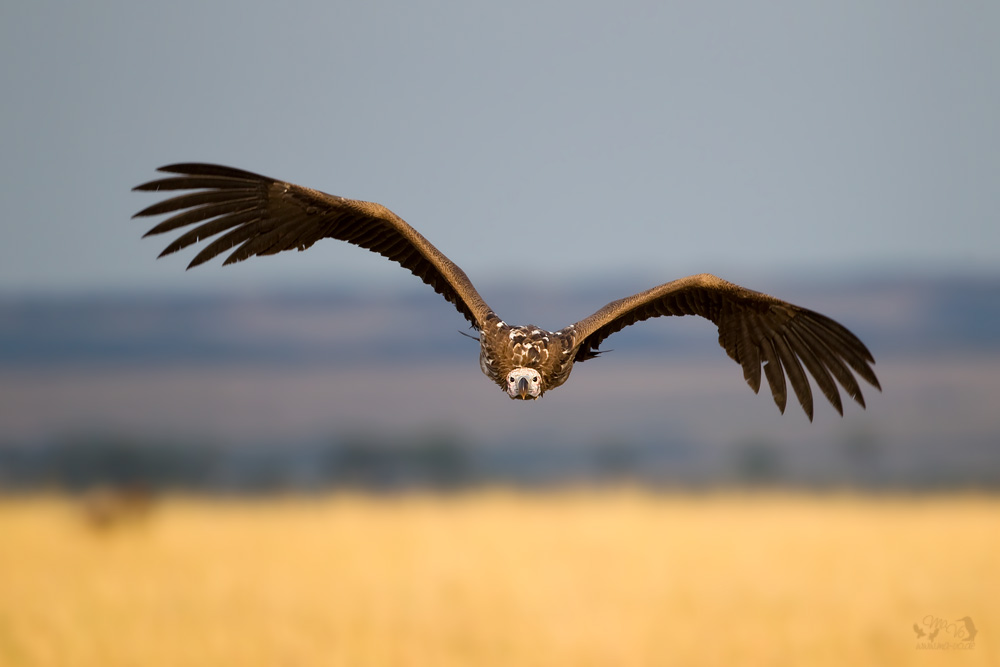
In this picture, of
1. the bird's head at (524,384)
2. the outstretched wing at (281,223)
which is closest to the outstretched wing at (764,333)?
the bird's head at (524,384)

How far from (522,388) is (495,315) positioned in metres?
1.09

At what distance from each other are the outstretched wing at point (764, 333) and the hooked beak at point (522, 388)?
121 centimetres

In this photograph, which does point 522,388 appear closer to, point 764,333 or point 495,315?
point 495,315

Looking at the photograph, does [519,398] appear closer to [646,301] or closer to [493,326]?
[493,326]

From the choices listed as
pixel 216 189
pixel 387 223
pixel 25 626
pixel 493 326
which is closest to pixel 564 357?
pixel 493 326

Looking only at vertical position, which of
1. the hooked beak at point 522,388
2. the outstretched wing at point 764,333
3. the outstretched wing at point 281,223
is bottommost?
the hooked beak at point 522,388

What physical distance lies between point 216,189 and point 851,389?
22.8 feet

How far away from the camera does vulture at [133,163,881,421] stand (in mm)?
10773

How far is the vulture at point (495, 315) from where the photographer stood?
35.3 feet

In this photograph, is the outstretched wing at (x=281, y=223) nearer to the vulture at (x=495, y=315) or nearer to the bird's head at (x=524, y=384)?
the vulture at (x=495, y=315)

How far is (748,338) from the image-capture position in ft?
41.6

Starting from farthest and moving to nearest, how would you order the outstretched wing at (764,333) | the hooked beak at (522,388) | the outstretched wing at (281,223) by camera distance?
1. the outstretched wing at (764,333)
2. the outstretched wing at (281,223)
3. the hooked beak at (522,388)

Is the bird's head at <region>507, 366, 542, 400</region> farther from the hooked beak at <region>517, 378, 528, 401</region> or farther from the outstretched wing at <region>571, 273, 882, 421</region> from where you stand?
the outstretched wing at <region>571, 273, 882, 421</region>

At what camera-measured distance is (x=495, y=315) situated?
11.1 meters
